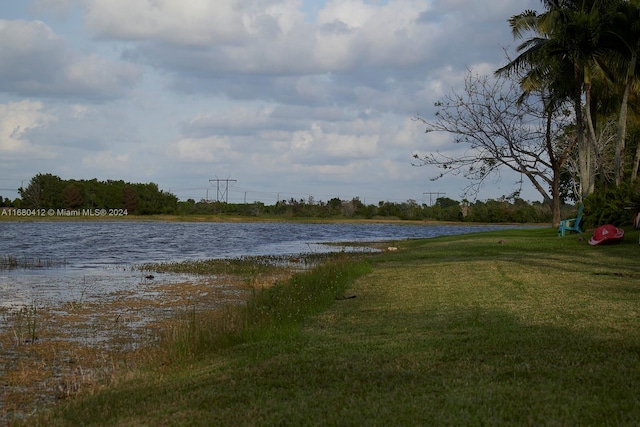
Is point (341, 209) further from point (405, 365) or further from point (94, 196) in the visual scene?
point (405, 365)

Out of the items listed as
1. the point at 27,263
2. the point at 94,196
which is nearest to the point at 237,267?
the point at 27,263

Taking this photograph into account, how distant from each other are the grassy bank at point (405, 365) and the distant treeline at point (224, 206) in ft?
284

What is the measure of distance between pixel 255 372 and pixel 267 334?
81.8 inches

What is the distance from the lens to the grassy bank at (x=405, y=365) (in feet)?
18.5

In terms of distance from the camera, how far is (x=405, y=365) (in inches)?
282

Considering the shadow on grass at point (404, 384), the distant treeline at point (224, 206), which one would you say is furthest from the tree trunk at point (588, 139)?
the distant treeline at point (224, 206)

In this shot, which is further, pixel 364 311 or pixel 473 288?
pixel 473 288

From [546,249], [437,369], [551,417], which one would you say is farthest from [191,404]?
[546,249]

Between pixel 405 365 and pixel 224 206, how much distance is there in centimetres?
10870

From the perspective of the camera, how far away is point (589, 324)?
9172 mm

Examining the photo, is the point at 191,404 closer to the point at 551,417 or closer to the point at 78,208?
the point at 551,417

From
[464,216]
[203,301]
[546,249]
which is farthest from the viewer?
[464,216]

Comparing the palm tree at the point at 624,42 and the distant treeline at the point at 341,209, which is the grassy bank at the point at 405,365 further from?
the distant treeline at the point at 341,209

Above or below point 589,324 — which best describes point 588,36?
above
